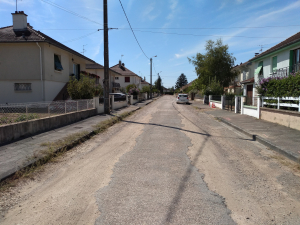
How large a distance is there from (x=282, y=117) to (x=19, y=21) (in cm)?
1984

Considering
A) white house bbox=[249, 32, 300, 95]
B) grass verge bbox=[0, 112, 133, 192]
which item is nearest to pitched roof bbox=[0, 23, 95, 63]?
grass verge bbox=[0, 112, 133, 192]

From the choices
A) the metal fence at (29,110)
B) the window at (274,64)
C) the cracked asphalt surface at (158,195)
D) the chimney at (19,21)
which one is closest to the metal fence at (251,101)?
Result: the window at (274,64)

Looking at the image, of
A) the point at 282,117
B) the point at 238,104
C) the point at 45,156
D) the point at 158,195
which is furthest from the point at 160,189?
the point at 238,104

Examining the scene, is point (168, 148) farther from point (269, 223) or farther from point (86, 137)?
point (269, 223)

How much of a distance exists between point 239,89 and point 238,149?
1445 inches

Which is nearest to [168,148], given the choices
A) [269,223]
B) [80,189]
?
[80,189]

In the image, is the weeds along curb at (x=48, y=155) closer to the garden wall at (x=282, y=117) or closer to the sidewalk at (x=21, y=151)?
the sidewalk at (x=21, y=151)

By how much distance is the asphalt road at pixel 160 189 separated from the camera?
327 cm

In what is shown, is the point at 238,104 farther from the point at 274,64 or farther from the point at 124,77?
the point at 124,77

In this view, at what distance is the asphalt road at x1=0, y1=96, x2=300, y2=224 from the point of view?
3.27 meters

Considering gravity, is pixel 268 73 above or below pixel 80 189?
above

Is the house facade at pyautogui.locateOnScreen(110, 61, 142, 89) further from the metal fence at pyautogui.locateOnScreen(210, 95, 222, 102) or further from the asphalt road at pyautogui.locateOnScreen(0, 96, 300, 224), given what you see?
the asphalt road at pyautogui.locateOnScreen(0, 96, 300, 224)

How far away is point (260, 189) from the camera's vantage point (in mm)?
4199

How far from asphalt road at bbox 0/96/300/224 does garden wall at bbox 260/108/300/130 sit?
3.67m
